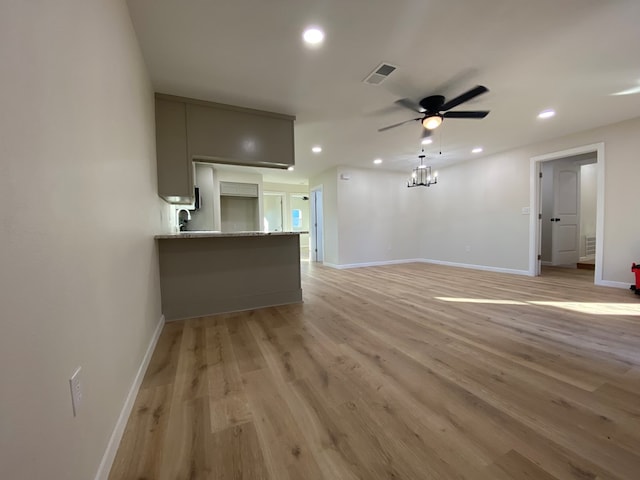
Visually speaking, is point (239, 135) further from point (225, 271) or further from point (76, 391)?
point (76, 391)

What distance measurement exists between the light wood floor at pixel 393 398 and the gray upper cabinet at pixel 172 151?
146 centimetres

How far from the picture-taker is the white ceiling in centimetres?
178

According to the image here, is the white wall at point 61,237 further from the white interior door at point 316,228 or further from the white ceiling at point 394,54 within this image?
the white interior door at point 316,228

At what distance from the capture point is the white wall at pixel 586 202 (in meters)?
6.36

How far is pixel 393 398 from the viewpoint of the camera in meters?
1.45

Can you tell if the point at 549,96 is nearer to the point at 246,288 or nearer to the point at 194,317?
the point at 246,288

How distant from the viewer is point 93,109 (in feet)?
3.57

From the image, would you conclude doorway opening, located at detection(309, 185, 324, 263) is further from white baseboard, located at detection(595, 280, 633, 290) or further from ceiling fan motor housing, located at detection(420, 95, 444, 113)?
white baseboard, located at detection(595, 280, 633, 290)

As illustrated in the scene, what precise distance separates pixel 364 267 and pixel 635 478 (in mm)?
5333

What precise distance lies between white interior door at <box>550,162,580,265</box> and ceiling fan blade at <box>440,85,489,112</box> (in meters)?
4.94

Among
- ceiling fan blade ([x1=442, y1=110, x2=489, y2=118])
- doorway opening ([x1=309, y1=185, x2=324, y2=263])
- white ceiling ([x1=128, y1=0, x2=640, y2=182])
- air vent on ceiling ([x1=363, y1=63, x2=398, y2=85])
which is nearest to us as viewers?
white ceiling ([x1=128, y1=0, x2=640, y2=182])

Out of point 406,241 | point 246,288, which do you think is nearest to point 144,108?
point 246,288

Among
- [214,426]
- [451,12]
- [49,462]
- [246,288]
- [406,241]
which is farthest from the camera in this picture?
[406,241]

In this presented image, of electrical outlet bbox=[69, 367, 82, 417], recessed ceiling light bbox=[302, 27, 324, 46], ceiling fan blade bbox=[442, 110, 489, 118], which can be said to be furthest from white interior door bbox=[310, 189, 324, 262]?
electrical outlet bbox=[69, 367, 82, 417]
